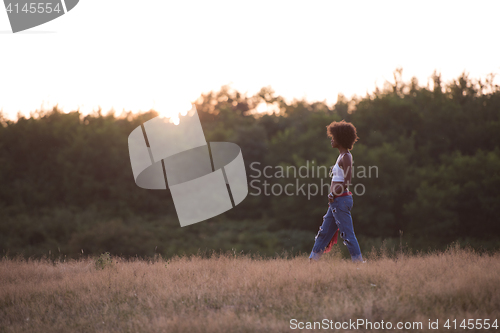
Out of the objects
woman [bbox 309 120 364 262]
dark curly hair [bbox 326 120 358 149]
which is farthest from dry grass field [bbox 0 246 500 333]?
dark curly hair [bbox 326 120 358 149]

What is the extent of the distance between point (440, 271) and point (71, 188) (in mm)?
28589

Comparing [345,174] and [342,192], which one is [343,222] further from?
[345,174]

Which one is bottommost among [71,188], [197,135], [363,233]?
[363,233]

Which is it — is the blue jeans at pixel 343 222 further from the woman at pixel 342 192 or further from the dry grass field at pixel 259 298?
the dry grass field at pixel 259 298

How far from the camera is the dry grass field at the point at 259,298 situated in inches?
155

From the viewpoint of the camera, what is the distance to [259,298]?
4645mm

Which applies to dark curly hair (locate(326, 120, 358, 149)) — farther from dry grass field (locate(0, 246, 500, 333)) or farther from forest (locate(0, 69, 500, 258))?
forest (locate(0, 69, 500, 258))

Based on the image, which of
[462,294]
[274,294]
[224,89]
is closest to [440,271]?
[462,294]

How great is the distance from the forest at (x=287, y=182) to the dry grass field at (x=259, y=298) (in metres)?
19.9

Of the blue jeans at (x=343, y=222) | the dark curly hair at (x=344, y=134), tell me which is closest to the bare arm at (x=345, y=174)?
the blue jeans at (x=343, y=222)

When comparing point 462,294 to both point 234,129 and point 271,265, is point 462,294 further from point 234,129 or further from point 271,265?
point 234,129

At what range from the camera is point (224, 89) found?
46.9m

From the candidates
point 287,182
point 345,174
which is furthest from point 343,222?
point 287,182

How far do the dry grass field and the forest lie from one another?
65.2ft
